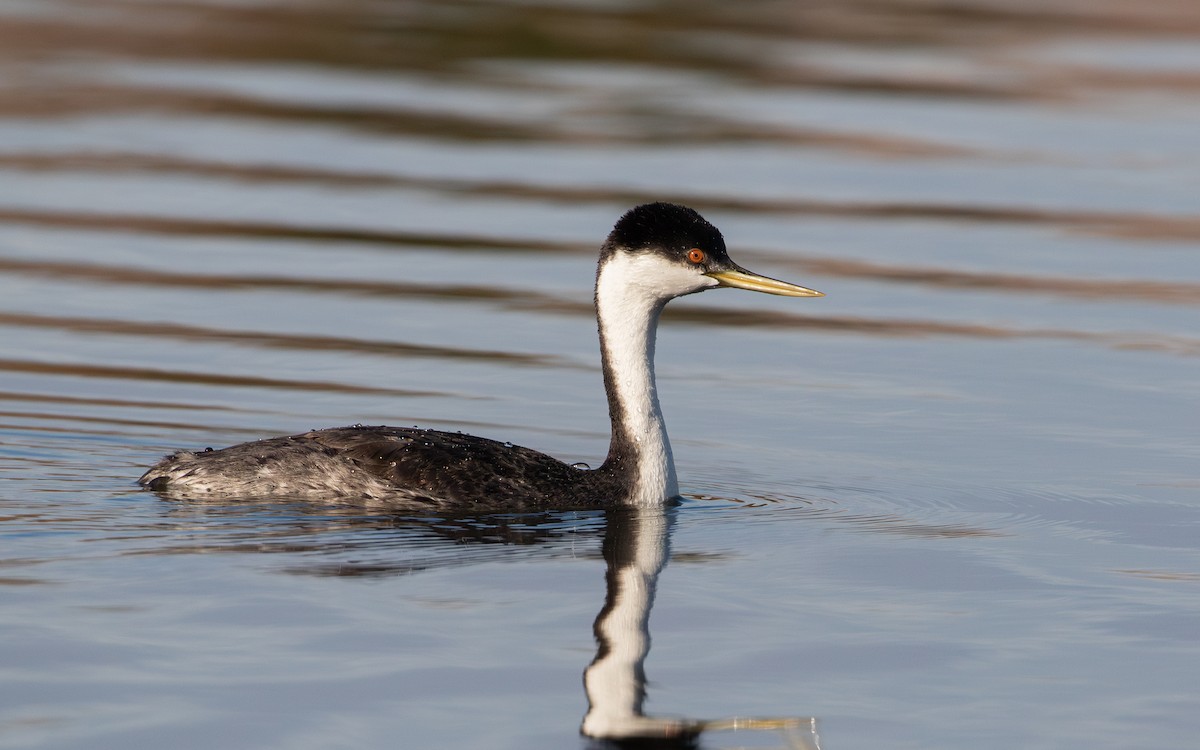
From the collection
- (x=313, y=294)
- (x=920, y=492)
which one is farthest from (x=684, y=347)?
(x=920, y=492)

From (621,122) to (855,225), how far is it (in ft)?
17.9

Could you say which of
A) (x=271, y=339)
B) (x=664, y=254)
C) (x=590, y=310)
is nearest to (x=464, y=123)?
(x=590, y=310)

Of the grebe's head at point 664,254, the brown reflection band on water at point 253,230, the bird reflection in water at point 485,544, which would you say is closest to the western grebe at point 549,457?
the grebe's head at point 664,254

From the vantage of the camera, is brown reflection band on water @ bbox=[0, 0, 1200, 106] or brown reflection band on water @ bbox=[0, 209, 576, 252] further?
brown reflection band on water @ bbox=[0, 0, 1200, 106]

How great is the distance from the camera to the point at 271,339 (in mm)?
15281

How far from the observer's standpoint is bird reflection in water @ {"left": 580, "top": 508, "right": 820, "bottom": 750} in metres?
7.71

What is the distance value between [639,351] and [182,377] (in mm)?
4037

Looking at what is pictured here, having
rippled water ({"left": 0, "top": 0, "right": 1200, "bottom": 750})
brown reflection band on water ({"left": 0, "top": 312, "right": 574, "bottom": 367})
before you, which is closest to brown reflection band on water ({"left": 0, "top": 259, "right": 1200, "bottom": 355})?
rippled water ({"left": 0, "top": 0, "right": 1200, "bottom": 750})

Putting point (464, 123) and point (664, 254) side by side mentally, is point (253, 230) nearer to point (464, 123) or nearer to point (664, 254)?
point (464, 123)

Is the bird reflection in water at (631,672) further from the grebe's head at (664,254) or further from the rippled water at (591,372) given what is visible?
the grebe's head at (664,254)

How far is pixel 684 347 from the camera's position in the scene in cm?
1579

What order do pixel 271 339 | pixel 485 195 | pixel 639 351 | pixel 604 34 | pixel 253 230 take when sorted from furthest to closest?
pixel 604 34
pixel 485 195
pixel 253 230
pixel 271 339
pixel 639 351

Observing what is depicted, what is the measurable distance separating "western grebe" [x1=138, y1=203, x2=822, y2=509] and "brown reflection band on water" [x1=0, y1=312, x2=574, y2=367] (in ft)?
11.3

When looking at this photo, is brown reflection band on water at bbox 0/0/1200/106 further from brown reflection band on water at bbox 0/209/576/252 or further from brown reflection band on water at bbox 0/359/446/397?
brown reflection band on water at bbox 0/359/446/397
